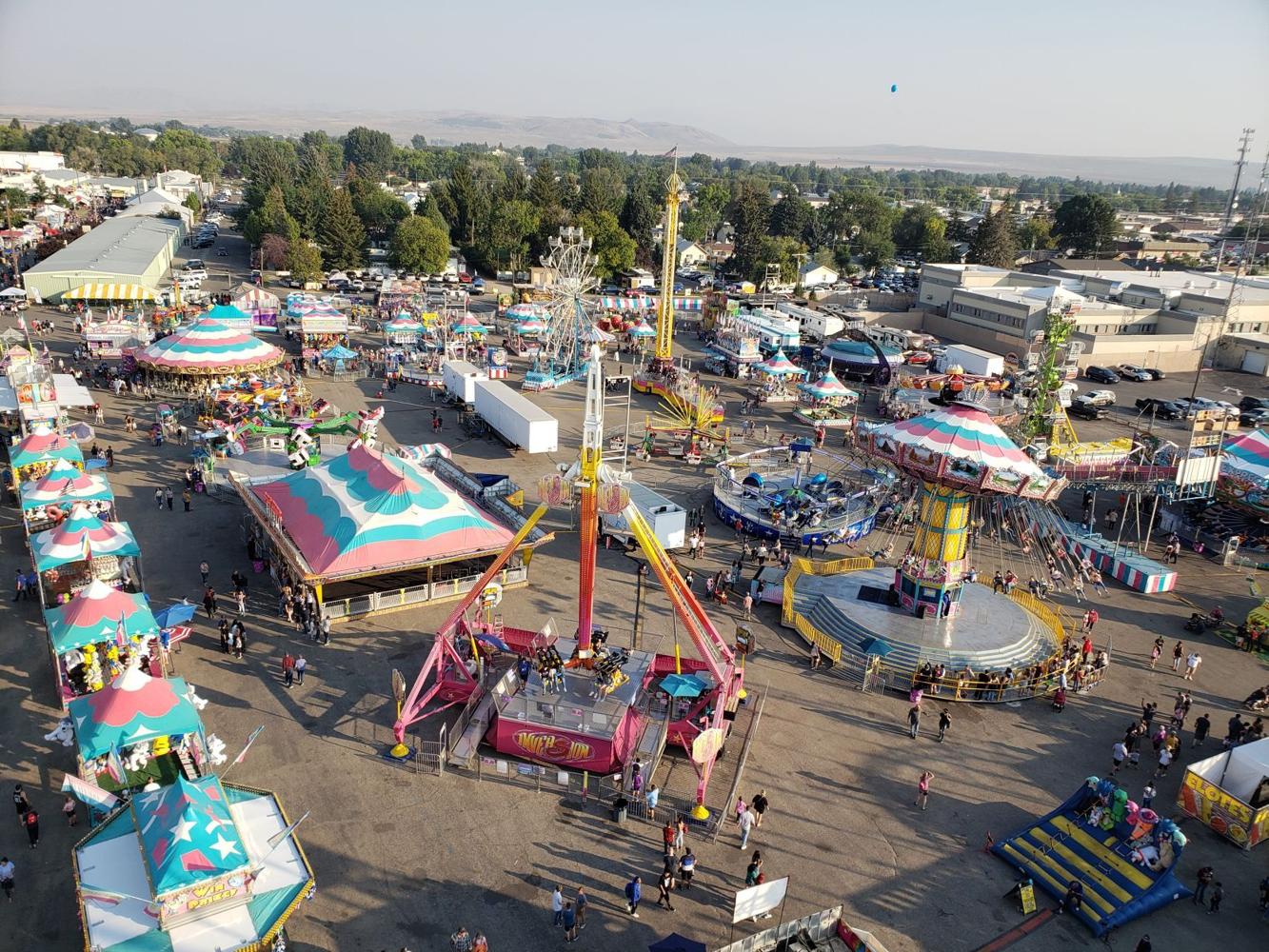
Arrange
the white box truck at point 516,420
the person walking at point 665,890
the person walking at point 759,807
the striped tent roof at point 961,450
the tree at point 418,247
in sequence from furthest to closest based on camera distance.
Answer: the tree at point 418,247 < the white box truck at point 516,420 < the striped tent roof at point 961,450 < the person walking at point 759,807 < the person walking at point 665,890

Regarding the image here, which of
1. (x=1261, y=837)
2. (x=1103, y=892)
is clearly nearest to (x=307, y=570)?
(x=1103, y=892)

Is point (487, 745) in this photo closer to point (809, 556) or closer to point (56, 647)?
point (56, 647)

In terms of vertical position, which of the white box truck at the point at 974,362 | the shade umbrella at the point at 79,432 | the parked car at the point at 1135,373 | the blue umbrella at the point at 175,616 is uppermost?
the white box truck at the point at 974,362

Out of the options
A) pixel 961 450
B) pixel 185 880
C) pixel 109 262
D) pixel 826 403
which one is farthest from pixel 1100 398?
pixel 109 262

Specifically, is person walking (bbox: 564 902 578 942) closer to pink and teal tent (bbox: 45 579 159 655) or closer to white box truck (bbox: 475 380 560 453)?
pink and teal tent (bbox: 45 579 159 655)

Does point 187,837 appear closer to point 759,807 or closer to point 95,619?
point 95,619

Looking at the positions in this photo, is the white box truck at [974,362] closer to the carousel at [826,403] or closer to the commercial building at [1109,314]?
the commercial building at [1109,314]

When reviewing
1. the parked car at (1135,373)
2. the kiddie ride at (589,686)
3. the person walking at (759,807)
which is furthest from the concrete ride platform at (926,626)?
the parked car at (1135,373)
